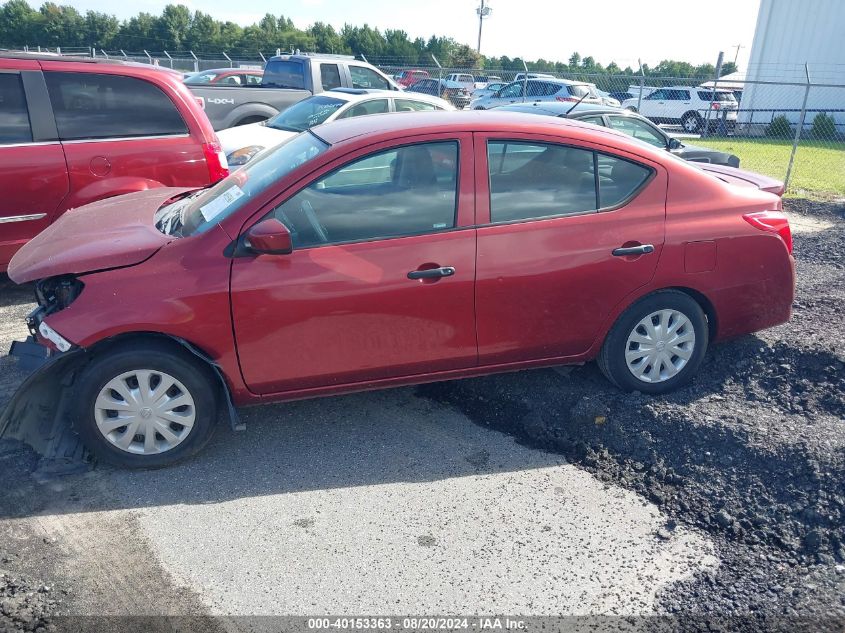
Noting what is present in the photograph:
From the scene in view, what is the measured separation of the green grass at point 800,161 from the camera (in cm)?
1320

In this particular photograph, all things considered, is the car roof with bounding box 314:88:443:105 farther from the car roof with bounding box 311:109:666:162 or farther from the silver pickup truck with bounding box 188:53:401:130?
the car roof with bounding box 311:109:666:162

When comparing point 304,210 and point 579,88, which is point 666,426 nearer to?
point 304,210

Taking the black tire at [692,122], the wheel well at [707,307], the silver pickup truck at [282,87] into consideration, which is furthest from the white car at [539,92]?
the wheel well at [707,307]

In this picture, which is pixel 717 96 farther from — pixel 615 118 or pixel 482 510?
pixel 482 510

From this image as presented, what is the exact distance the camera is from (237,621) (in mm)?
Result: 2883

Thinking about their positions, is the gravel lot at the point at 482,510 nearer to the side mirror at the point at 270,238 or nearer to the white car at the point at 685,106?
the side mirror at the point at 270,238

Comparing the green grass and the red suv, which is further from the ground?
the red suv

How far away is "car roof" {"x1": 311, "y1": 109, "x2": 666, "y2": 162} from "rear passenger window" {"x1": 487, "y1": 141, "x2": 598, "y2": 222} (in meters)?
0.12

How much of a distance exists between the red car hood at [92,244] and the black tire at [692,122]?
24.2 m

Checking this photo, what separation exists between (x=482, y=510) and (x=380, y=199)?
1.74 metres

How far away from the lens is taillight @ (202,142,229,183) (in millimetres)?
6730

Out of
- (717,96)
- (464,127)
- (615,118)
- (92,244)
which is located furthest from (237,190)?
(717,96)

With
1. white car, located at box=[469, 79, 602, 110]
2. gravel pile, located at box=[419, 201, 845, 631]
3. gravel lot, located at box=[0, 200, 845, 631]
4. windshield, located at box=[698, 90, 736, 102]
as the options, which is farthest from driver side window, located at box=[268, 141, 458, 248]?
windshield, located at box=[698, 90, 736, 102]

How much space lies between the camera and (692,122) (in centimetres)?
2562
